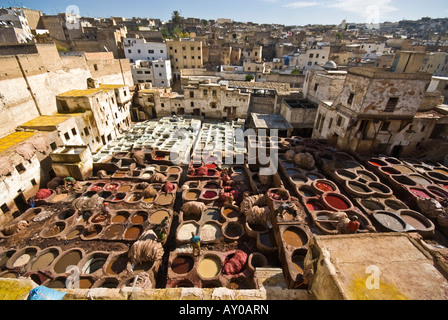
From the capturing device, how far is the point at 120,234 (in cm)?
1493

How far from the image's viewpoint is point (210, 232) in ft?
49.0

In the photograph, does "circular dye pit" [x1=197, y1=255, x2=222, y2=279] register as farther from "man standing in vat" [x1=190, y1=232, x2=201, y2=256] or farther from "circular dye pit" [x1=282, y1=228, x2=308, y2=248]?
"circular dye pit" [x1=282, y1=228, x2=308, y2=248]

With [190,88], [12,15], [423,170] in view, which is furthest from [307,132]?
[12,15]

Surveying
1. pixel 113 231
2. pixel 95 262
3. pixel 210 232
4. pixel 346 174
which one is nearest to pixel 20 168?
pixel 113 231

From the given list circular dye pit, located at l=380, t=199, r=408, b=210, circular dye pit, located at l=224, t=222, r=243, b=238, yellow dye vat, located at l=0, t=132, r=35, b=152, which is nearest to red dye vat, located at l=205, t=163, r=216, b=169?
circular dye pit, located at l=224, t=222, r=243, b=238

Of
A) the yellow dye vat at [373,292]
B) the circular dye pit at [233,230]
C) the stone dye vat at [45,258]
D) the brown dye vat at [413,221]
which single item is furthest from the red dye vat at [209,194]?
the yellow dye vat at [373,292]

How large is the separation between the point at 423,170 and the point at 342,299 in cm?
2014

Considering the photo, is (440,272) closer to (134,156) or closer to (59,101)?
(134,156)

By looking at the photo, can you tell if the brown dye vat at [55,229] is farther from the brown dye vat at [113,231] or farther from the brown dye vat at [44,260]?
the brown dye vat at [113,231]

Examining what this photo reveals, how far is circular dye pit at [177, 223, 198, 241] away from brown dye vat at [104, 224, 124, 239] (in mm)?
4357

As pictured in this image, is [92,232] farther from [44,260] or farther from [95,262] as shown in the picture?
[44,260]

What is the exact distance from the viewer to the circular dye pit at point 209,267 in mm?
12242

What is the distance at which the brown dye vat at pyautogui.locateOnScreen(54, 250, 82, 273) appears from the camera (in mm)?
12936

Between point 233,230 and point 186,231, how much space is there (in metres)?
3.35
